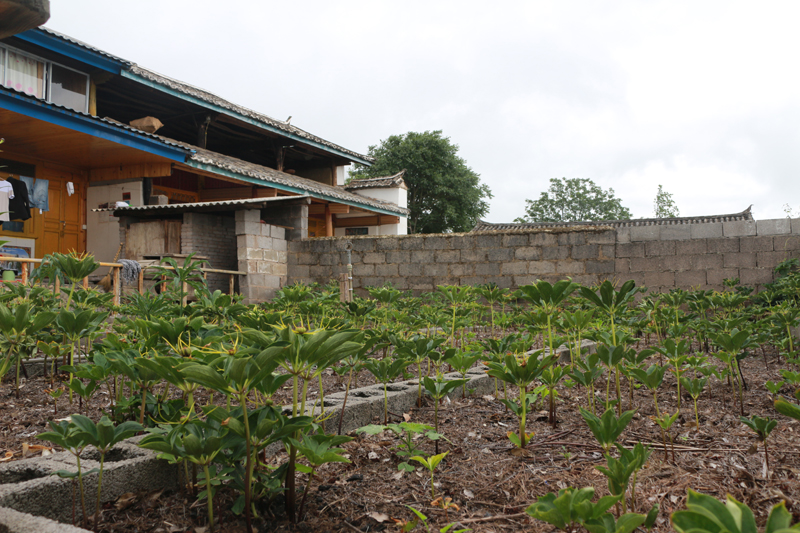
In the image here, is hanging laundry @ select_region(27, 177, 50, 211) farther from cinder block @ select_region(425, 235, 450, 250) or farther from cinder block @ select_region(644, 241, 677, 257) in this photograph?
cinder block @ select_region(644, 241, 677, 257)

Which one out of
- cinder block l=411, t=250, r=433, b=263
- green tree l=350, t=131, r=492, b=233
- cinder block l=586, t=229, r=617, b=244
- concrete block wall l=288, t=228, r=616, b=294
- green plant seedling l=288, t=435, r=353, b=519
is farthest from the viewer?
green tree l=350, t=131, r=492, b=233

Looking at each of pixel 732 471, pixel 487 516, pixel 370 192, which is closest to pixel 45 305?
pixel 487 516

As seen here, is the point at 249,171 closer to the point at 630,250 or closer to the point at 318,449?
the point at 630,250

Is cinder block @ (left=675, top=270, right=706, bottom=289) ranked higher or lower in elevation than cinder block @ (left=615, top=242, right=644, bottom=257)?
lower

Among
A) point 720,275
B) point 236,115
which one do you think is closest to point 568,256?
point 720,275

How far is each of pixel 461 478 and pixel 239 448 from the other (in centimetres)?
76

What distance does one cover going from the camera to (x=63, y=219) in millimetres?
A: 10883

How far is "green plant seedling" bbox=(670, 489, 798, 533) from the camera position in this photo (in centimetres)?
68

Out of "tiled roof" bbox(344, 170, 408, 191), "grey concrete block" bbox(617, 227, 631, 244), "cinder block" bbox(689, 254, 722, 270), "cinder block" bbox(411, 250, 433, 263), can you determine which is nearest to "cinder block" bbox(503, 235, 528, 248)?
"cinder block" bbox(411, 250, 433, 263)

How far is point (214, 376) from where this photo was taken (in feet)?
3.73

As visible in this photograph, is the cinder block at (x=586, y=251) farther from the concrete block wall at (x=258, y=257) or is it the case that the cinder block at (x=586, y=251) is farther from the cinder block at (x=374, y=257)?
the concrete block wall at (x=258, y=257)

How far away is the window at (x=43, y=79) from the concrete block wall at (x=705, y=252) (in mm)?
9620

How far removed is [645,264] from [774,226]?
5.27 ft

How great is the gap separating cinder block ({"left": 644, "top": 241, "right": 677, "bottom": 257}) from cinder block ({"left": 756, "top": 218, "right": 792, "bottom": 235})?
3.40ft
